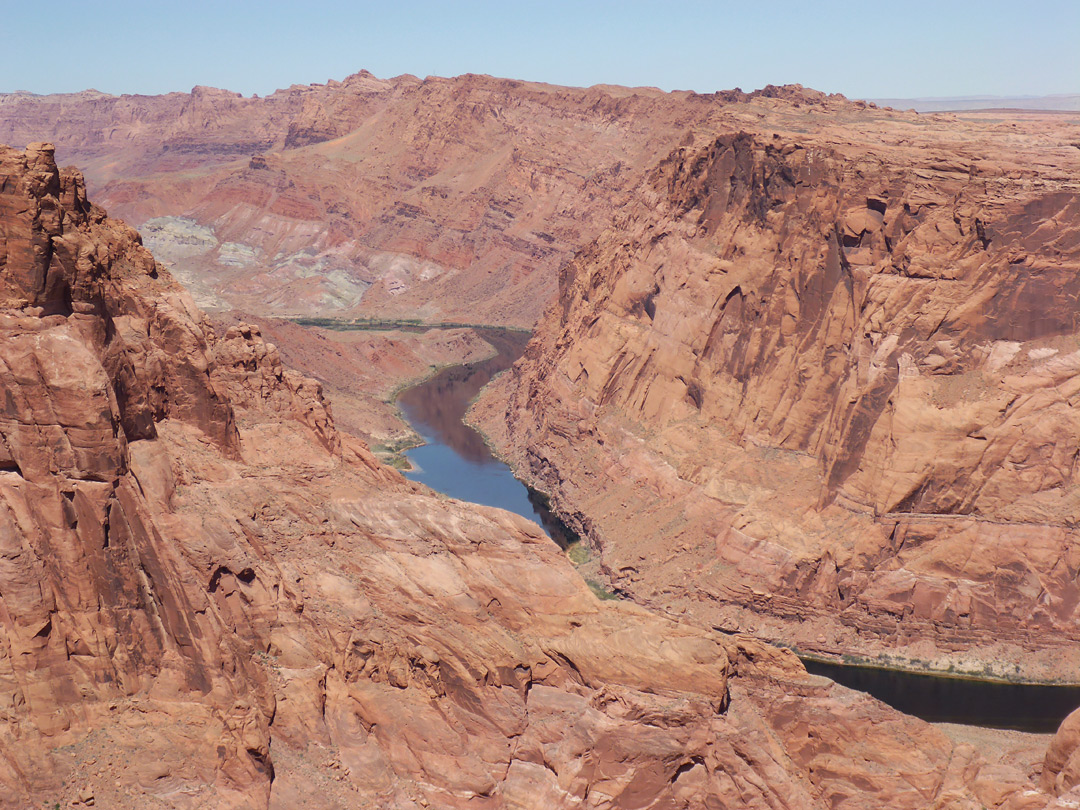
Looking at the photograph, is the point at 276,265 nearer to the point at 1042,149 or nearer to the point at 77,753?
the point at 1042,149

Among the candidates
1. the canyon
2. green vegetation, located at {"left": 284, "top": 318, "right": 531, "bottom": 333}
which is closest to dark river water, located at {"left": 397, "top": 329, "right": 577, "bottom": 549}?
the canyon

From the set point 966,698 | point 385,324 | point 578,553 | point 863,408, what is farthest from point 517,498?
point 385,324

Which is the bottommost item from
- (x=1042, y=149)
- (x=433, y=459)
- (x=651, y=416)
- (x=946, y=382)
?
(x=433, y=459)

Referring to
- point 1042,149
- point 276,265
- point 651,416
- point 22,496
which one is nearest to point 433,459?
point 651,416

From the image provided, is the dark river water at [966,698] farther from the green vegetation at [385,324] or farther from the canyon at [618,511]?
the green vegetation at [385,324]

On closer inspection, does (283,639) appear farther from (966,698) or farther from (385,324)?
(385,324)

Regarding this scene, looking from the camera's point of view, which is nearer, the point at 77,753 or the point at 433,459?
the point at 77,753
